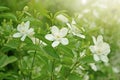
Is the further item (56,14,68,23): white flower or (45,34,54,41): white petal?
(56,14,68,23): white flower

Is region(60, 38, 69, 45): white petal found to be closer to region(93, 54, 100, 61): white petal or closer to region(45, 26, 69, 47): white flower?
region(45, 26, 69, 47): white flower

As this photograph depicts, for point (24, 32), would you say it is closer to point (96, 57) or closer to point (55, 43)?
point (55, 43)

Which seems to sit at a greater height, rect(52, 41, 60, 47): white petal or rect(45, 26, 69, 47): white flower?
rect(45, 26, 69, 47): white flower

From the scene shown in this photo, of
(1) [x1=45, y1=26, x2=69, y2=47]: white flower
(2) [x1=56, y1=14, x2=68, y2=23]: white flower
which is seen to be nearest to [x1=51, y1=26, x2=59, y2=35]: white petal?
(1) [x1=45, y1=26, x2=69, y2=47]: white flower

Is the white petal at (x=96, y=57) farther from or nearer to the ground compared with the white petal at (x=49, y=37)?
nearer to the ground

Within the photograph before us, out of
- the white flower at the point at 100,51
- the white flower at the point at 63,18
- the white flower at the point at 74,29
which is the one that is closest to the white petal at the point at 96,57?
the white flower at the point at 100,51

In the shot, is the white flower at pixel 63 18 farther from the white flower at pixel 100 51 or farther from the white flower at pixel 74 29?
the white flower at pixel 100 51

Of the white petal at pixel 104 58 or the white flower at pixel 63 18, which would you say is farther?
the white flower at pixel 63 18

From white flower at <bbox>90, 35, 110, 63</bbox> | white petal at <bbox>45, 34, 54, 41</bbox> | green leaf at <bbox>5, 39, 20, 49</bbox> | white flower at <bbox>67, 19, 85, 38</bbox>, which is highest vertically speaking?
white flower at <bbox>67, 19, 85, 38</bbox>

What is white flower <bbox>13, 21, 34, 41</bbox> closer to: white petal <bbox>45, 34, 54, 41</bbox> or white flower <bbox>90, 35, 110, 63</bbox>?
white petal <bbox>45, 34, 54, 41</bbox>
